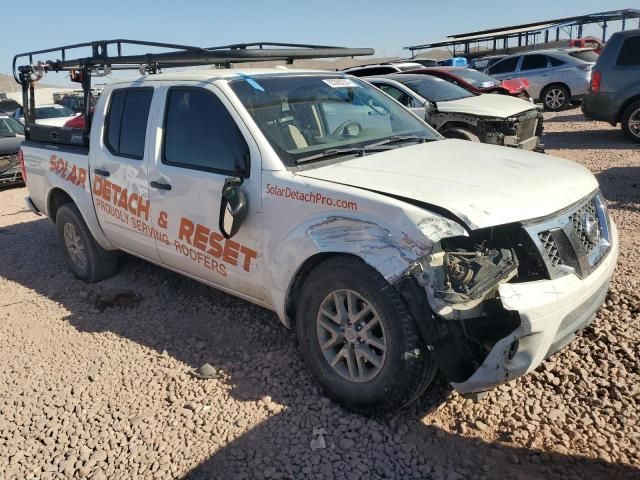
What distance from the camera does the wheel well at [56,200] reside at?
5.48 metres

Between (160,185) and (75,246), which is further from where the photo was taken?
(75,246)

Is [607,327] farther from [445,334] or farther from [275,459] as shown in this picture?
[275,459]

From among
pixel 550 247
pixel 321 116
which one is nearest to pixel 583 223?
pixel 550 247

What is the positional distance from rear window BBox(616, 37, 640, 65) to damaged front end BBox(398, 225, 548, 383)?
370 inches

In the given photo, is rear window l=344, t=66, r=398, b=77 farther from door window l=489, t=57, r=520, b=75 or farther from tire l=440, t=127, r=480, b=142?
door window l=489, t=57, r=520, b=75

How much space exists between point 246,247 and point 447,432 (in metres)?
1.57

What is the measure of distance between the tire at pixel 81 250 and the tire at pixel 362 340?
283cm

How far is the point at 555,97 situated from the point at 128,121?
1497 centimetres

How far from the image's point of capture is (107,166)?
458 centimetres

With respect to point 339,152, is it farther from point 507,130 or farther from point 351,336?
point 507,130

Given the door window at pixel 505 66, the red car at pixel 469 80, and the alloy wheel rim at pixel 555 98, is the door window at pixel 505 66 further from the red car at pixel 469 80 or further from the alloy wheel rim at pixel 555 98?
the red car at pixel 469 80

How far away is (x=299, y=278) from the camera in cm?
322

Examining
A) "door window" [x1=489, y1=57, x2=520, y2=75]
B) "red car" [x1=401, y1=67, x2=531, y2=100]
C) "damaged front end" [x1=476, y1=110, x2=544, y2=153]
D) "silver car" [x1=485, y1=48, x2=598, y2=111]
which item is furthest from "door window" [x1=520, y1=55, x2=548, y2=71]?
"damaged front end" [x1=476, y1=110, x2=544, y2=153]

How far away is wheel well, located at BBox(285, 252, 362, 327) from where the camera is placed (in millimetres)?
3054
